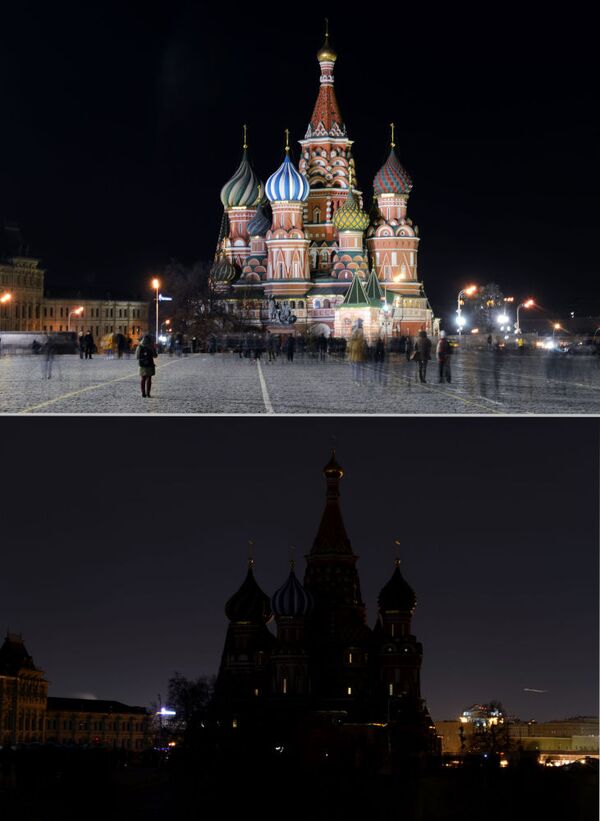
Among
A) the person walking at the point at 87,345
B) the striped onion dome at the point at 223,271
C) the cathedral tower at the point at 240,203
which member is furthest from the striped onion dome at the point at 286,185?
the person walking at the point at 87,345

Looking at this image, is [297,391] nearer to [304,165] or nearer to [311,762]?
[311,762]

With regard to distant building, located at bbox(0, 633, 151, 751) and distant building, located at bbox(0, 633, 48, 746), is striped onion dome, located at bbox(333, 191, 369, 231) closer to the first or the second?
distant building, located at bbox(0, 633, 151, 751)

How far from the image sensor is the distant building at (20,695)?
5741cm

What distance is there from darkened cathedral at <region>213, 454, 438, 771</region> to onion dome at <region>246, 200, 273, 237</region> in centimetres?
3541

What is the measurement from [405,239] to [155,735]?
28.6 m

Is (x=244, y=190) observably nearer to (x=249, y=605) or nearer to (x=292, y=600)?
(x=249, y=605)

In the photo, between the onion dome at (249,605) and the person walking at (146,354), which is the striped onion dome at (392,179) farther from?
the person walking at (146,354)

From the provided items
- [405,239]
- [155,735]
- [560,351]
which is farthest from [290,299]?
[560,351]

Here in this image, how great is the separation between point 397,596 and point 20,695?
22093mm

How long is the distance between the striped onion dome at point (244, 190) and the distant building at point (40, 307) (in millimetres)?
7928

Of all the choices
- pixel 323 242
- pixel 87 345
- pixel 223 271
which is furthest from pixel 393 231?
pixel 87 345

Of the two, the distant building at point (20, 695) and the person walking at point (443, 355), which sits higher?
the person walking at point (443, 355)

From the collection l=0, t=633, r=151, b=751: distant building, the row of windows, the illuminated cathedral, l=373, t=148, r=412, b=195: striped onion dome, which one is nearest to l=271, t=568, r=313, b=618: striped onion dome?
l=0, t=633, r=151, b=751: distant building

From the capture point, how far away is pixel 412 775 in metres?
29.6
